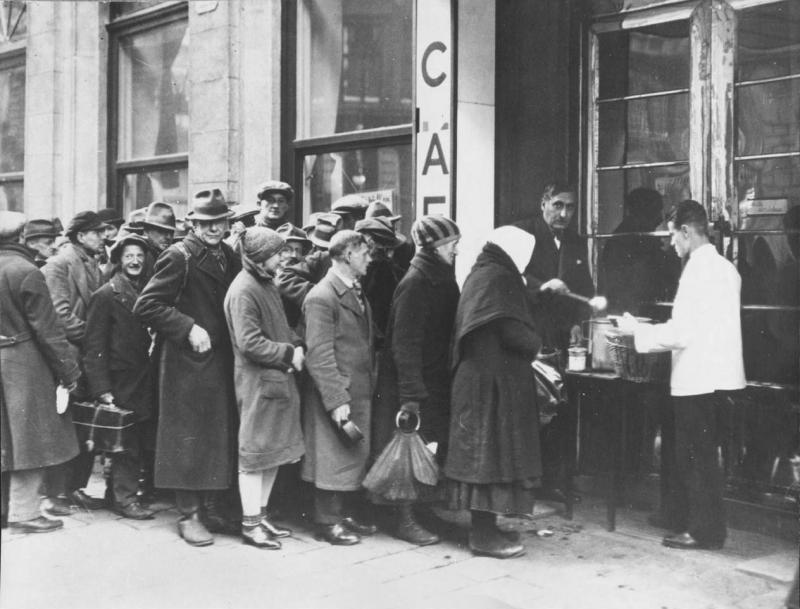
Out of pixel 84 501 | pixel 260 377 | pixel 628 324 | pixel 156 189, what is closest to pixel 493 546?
pixel 628 324

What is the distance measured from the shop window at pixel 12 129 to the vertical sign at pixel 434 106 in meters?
7.41

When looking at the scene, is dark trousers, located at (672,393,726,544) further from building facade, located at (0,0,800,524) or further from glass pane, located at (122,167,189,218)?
glass pane, located at (122,167,189,218)

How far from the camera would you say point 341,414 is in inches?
255

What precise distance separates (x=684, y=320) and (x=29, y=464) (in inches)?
164

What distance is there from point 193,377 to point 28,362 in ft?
3.45

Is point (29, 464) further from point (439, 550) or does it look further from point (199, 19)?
point (199, 19)

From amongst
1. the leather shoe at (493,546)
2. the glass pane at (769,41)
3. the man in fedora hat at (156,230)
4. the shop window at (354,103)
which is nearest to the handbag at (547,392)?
the leather shoe at (493,546)

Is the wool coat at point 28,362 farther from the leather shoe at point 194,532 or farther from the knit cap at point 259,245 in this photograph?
the knit cap at point 259,245

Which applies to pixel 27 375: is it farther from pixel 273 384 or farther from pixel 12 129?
pixel 12 129

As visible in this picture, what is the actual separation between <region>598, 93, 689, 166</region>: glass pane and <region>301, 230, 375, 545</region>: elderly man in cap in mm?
2165

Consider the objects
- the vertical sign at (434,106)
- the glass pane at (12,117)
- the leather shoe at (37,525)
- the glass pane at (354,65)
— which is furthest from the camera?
the glass pane at (12,117)

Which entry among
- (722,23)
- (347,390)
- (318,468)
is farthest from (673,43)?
(318,468)

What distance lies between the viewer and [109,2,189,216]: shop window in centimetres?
1150

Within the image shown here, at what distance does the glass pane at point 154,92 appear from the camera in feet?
37.8
